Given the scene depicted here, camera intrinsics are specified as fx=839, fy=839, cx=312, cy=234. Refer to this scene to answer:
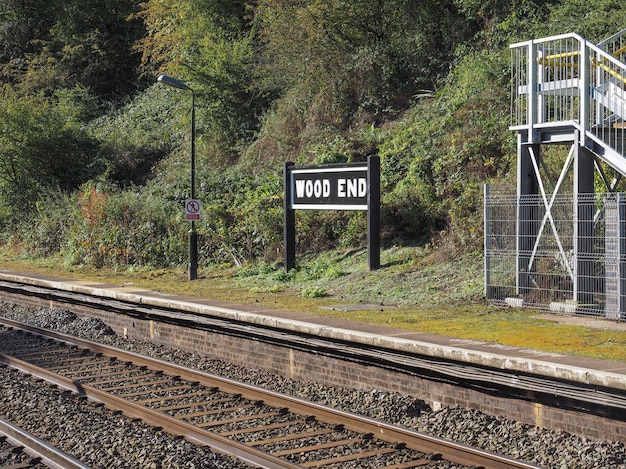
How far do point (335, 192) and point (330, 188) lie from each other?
7.6 inches

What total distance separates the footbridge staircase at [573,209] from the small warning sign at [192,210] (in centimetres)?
929

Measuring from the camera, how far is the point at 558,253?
45.3 feet

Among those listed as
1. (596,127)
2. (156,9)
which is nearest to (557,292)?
(596,127)

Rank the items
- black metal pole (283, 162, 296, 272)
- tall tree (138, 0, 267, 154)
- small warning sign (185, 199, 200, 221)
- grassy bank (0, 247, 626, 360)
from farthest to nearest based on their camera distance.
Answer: tall tree (138, 0, 267, 154), small warning sign (185, 199, 200, 221), black metal pole (283, 162, 296, 272), grassy bank (0, 247, 626, 360)

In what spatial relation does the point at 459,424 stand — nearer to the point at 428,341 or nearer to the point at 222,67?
the point at 428,341

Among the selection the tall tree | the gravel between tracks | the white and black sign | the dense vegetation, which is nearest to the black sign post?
the white and black sign

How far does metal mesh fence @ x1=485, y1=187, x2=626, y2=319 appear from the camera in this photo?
12.5 m

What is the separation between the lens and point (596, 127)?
43.0ft

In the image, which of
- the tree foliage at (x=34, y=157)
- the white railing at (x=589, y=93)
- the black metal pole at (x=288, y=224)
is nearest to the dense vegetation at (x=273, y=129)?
the tree foliage at (x=34, y=157)

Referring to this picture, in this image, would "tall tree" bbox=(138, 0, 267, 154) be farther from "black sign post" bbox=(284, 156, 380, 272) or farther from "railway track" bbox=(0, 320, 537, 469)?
"railway track" bbox=(0, 320, 537, 469)

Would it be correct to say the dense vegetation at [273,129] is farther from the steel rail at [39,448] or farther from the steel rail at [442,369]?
the steel rail at [39,448]

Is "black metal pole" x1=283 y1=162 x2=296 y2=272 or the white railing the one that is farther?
"black metal pole" x1=283 y1=162 x2=296 y2=272

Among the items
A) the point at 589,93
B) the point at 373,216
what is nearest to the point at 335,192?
the point at 373,216

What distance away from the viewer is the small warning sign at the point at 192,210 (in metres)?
21.6
